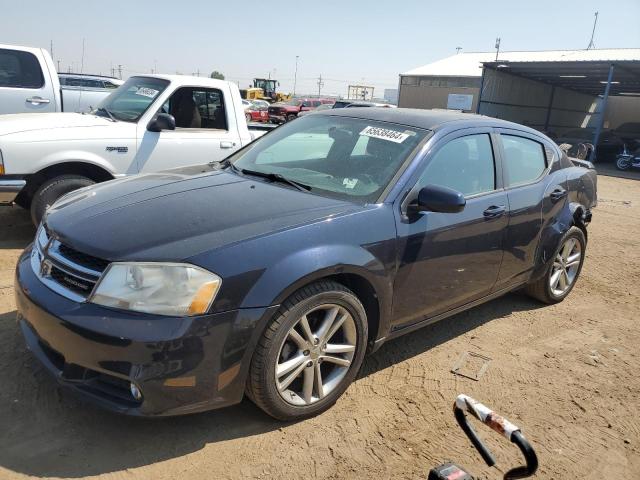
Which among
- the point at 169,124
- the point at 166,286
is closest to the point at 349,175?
the point at 166,286

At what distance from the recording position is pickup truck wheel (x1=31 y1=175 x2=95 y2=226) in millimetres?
4953

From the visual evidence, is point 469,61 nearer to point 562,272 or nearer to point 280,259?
point 562,272

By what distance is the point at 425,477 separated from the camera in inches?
100

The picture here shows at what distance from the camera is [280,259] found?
2537 mm

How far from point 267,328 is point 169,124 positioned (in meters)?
3.52

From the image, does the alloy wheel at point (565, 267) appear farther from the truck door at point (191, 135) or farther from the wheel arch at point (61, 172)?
the wheel arch at point (61, 172)

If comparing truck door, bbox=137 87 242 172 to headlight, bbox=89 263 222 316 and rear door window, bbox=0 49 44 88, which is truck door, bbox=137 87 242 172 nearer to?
rear door window, bbox=0 49 44 88

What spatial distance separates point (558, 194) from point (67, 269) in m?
3.75

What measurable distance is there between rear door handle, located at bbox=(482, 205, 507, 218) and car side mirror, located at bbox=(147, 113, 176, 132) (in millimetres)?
3335

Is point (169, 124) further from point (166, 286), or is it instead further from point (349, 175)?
point (166, 286)

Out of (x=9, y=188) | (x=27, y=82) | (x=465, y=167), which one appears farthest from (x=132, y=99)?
(x=465, y=167)

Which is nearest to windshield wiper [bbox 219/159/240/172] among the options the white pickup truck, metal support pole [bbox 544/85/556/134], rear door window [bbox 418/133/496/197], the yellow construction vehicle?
rear door window [bbox 418/133/496/197]

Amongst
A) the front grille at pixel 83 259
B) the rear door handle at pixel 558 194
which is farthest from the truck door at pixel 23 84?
the rear door handle at pixel 558 194

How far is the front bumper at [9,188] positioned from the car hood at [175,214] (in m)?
1.88
